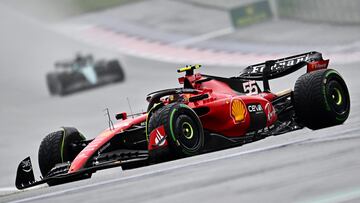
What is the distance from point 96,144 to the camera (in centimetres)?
1248

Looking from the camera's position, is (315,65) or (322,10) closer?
(315,65)

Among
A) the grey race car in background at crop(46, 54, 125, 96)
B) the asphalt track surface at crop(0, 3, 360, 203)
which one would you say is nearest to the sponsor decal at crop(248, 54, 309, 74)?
the asphalt track surface at crop(0, 3, 360, 203)

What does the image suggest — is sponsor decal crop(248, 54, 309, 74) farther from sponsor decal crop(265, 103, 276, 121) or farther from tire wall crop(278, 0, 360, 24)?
tire wall crop(278, 0, 360, 24)

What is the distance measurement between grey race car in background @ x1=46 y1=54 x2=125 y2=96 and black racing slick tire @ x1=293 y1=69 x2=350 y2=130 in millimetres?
17955

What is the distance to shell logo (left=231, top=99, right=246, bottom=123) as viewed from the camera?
42.0ft

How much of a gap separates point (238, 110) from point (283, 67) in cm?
184

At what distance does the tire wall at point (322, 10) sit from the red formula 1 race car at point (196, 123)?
20.3m

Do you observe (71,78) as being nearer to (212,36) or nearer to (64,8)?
(212,36)

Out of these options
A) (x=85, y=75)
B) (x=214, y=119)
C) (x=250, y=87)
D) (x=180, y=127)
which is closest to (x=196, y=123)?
(x=180, y=127)

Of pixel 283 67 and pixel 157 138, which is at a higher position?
pixel 283 67

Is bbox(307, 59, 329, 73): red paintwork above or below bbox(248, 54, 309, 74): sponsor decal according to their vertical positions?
below

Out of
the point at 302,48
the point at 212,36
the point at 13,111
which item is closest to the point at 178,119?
the point at 13,111

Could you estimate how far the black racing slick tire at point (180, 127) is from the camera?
11734mm

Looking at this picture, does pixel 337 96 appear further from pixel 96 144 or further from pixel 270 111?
pixel 96 144
